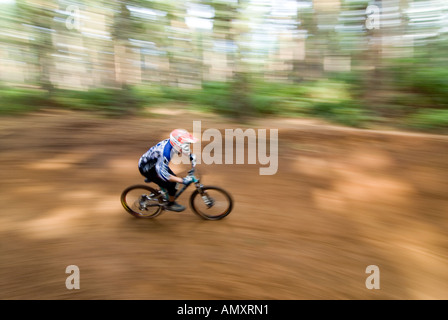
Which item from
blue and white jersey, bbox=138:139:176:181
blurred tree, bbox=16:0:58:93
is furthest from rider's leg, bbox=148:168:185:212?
blurred tree, bbox=16:0:58:93

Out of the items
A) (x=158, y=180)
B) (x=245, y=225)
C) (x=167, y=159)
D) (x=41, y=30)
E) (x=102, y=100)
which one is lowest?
(x=245, y=225)

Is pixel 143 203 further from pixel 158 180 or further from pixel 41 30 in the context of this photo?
pixel 41 30

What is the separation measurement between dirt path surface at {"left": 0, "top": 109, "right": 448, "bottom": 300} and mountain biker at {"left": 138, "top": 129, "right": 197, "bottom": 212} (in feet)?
3.03

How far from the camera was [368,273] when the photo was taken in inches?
151

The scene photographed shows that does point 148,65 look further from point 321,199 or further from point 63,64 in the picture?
point 321,199

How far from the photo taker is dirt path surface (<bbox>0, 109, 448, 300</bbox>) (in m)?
3.64

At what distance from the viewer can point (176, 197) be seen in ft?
15.5

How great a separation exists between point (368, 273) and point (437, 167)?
4120mm

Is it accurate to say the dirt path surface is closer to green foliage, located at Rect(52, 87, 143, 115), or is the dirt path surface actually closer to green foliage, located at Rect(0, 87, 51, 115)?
green foliage, located at Rect(52, 87, 143, 115)

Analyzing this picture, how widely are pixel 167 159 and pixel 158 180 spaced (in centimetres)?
49

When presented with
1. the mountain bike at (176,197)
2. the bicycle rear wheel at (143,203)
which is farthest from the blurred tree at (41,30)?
the mountain bike at (176,197)

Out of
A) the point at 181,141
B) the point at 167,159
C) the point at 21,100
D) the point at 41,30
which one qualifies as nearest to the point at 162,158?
the point at 167,159

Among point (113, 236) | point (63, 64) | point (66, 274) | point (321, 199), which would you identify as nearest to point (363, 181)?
point (321, 199)

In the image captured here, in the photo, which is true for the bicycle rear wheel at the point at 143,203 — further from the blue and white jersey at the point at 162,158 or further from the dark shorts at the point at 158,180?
the blue and white jersey at the point at 162,158
